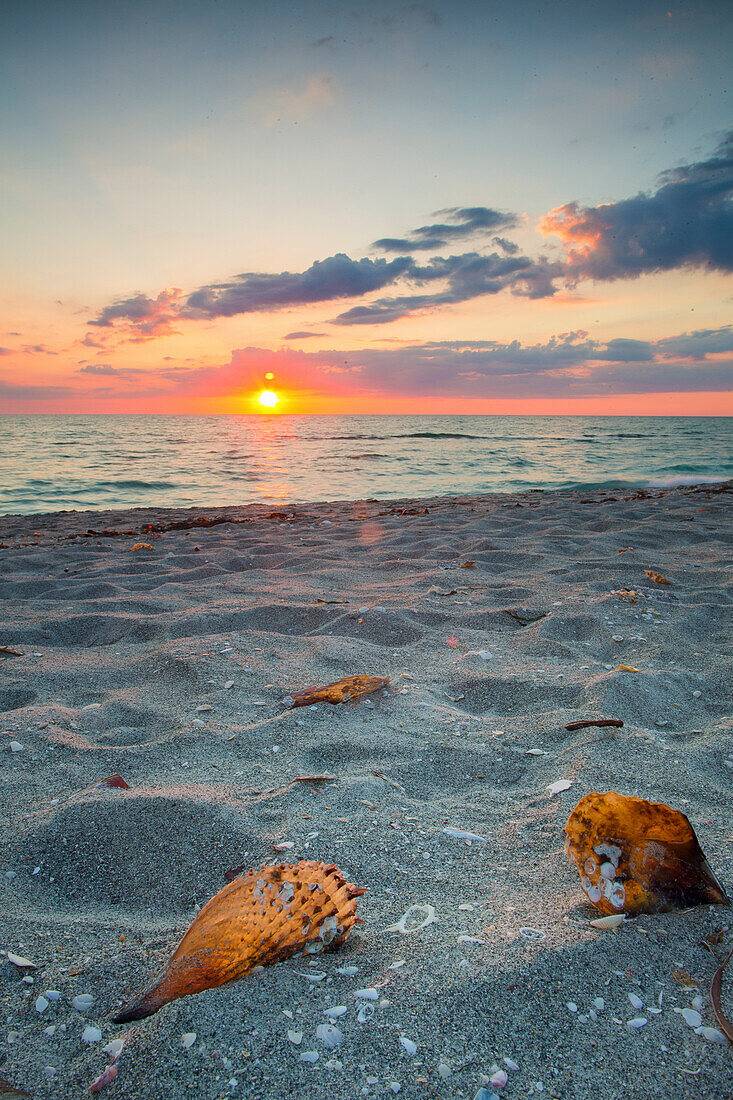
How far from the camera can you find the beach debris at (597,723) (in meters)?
2.07

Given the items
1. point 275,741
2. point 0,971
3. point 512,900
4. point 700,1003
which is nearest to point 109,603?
point 275,741

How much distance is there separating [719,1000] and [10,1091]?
110 centimetres

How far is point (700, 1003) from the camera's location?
99 centimetres

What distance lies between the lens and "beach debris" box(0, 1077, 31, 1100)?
881 mm

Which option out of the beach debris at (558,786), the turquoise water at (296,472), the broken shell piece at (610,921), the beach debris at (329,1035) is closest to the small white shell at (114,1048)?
the beach debris at (329,1035)

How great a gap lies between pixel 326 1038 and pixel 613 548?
14.8 ft

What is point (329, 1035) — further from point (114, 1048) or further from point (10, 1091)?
point (10, 1091)

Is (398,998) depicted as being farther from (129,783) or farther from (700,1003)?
(129,783)

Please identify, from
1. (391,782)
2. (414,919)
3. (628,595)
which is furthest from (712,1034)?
(628,595)

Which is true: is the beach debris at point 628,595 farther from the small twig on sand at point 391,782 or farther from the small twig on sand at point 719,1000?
the small twig on sand at point 719,1000

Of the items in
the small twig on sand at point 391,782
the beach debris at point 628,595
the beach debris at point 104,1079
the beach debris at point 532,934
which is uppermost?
the beach debris at point 628,595

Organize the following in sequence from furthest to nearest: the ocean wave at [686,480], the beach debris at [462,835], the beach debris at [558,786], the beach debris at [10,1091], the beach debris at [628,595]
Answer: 1. the ocean wave at [686,480]
2. the beach debris at [628,595]
3. the beach debris at [558,786]
4. the beach debris at [462,835]
5. the beach debris at [10,1091]

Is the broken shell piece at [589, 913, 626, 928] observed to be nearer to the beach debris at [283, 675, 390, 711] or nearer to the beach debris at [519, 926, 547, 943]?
the beach debris at [519, 926, 547, 943]

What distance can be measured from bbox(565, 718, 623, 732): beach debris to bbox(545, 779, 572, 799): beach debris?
0.34 meters
